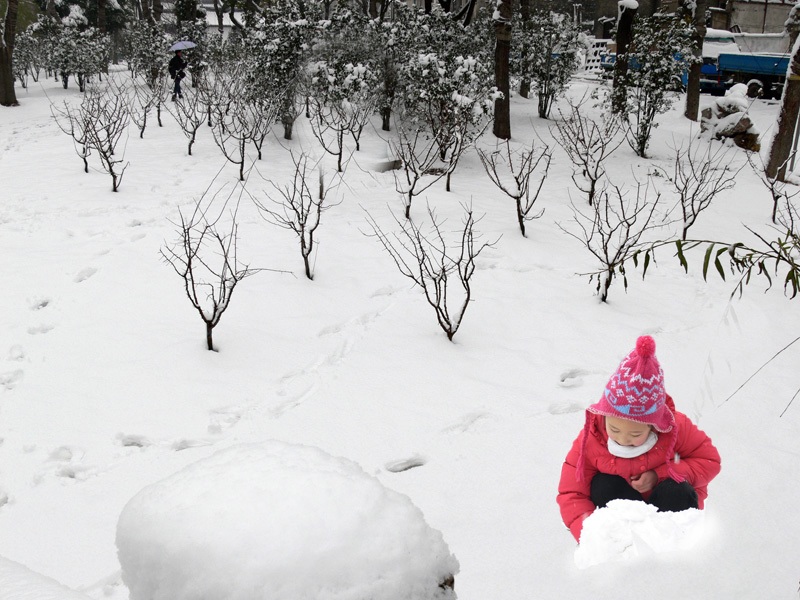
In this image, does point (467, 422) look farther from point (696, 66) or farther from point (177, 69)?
point (696, 66)

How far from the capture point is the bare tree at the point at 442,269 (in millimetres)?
5129

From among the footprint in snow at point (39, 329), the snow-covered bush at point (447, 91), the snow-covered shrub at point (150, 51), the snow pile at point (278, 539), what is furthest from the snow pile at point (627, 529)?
the snow-covered shrub at point (150, 51)

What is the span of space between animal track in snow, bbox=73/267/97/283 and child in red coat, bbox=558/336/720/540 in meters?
5.12

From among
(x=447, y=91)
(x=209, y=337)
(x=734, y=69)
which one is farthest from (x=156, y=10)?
(x=209, y=337)

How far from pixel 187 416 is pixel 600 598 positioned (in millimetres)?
2813

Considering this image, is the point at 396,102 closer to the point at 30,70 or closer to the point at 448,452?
the point at 448,452

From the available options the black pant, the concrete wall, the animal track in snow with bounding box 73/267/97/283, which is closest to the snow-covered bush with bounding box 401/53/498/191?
the animal track in snow with bounding box 73/267/97/283

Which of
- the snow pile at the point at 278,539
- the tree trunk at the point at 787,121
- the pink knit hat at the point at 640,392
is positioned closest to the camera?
the snow pile at the point at 278,539

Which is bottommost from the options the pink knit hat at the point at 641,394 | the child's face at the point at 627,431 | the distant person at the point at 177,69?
the child's face at the point at 627,431

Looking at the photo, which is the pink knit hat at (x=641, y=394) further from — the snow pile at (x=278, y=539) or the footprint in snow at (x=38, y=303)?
the footprint in snow at (x=38, y=303)

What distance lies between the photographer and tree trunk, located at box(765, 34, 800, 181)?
951cm

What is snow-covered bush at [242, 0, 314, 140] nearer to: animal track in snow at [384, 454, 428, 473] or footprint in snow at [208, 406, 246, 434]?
footprint in snow at [208, 406, 246, 434]

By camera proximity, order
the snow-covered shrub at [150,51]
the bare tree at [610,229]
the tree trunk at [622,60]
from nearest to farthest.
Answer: the bare tree at [610,229]
the tree trunk at [622,60]
the snow-covered shrub at [150,51]

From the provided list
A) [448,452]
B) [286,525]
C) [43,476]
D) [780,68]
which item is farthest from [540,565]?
A: [780,68]
